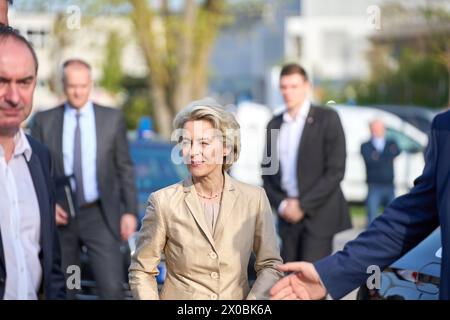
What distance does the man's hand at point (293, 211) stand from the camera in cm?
795

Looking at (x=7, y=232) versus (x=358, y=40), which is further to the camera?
(x=358, y=40)

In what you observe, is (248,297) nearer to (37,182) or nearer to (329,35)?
(37,182)

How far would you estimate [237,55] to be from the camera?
162 feet

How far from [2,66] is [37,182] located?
48cm

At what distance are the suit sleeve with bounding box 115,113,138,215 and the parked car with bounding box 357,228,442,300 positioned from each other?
244 centimetres

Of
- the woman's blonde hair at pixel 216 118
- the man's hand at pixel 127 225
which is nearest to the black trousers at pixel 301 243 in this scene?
the man's hand at pixel 127 225

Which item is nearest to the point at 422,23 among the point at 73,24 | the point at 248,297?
the point at 73,24

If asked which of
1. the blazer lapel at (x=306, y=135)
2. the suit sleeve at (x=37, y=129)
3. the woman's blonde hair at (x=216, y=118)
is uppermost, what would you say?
the woman's blonde hair at (x=216, y=118)

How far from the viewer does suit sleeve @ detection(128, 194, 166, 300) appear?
438 centimetres

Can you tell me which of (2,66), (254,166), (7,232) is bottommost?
(254,166)

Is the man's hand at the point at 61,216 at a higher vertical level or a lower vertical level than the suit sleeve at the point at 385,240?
lower

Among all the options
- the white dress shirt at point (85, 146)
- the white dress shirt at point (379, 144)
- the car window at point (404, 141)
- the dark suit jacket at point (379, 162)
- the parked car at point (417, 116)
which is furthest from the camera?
the parked car at point (417, 116)

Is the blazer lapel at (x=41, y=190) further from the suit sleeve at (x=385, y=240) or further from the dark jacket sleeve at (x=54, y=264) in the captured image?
the suit sleeve at (x=385, y=240)

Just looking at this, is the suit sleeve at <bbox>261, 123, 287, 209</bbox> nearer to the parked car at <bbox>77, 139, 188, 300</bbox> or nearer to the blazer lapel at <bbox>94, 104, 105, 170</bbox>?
the blazer lapel at <bbox>94, 104, 105, 170</bbox>
